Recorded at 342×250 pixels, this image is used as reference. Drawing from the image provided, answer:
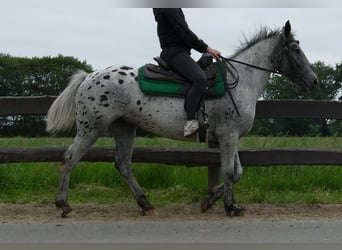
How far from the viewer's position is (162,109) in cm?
623

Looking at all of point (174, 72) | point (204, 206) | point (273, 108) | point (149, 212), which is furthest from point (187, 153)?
point (273, 108)

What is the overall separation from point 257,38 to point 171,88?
5.01ft

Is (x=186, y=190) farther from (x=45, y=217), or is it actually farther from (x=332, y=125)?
(x=332, y=125)

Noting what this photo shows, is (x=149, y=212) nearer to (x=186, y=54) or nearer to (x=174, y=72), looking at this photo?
(x=174, y=72)

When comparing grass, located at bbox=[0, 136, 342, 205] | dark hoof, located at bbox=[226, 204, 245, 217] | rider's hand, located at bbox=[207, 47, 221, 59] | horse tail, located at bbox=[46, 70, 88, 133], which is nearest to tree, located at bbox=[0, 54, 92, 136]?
grass, located at bbox=[0, 136, 342, 205]

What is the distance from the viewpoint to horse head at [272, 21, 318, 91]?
6.40 meters

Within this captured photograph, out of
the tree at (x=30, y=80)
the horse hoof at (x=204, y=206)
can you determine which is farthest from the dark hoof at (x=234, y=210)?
the tree at (x=30, y=80)

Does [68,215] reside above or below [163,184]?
below

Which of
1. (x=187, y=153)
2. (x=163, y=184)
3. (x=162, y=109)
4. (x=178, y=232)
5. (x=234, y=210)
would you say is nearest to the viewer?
(x=178, y=232)

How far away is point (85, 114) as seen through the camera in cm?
627

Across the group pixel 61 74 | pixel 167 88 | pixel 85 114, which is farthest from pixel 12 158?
pixel 61 74

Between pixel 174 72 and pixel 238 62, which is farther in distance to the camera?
pixel 238 62

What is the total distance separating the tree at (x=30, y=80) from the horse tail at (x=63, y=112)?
2291 mm

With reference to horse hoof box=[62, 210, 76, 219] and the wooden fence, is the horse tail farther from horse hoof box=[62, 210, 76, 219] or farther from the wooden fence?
horse hoof box=[62, 210, 76, 219]
